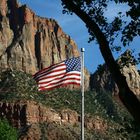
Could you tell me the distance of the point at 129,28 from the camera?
17797 mm

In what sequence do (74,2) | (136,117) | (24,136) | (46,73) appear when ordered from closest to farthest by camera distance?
(136,117) < (74,2) < (46,73) < (24,136)

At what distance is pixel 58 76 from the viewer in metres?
34.6

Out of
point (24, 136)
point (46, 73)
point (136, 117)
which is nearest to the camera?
point (136, 117)

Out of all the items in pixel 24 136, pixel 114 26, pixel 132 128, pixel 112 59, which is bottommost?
pixel 132 128

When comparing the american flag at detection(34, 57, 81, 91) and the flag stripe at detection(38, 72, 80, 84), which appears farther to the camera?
the american flag at detection(34, 57, 81, 91)

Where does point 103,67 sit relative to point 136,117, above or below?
above

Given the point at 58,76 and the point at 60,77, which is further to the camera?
the point at 60,77

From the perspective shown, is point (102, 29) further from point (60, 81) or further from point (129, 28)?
point (60, 81)

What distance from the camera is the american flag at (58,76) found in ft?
113

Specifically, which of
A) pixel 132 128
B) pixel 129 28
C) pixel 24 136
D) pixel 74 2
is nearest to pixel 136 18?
pixel 129 28

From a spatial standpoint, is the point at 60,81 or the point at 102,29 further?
the point at 60,81

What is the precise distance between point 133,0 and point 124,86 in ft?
7.28

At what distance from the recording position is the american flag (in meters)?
34.4

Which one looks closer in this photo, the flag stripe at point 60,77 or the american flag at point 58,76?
the flag stripe at point 60,77
